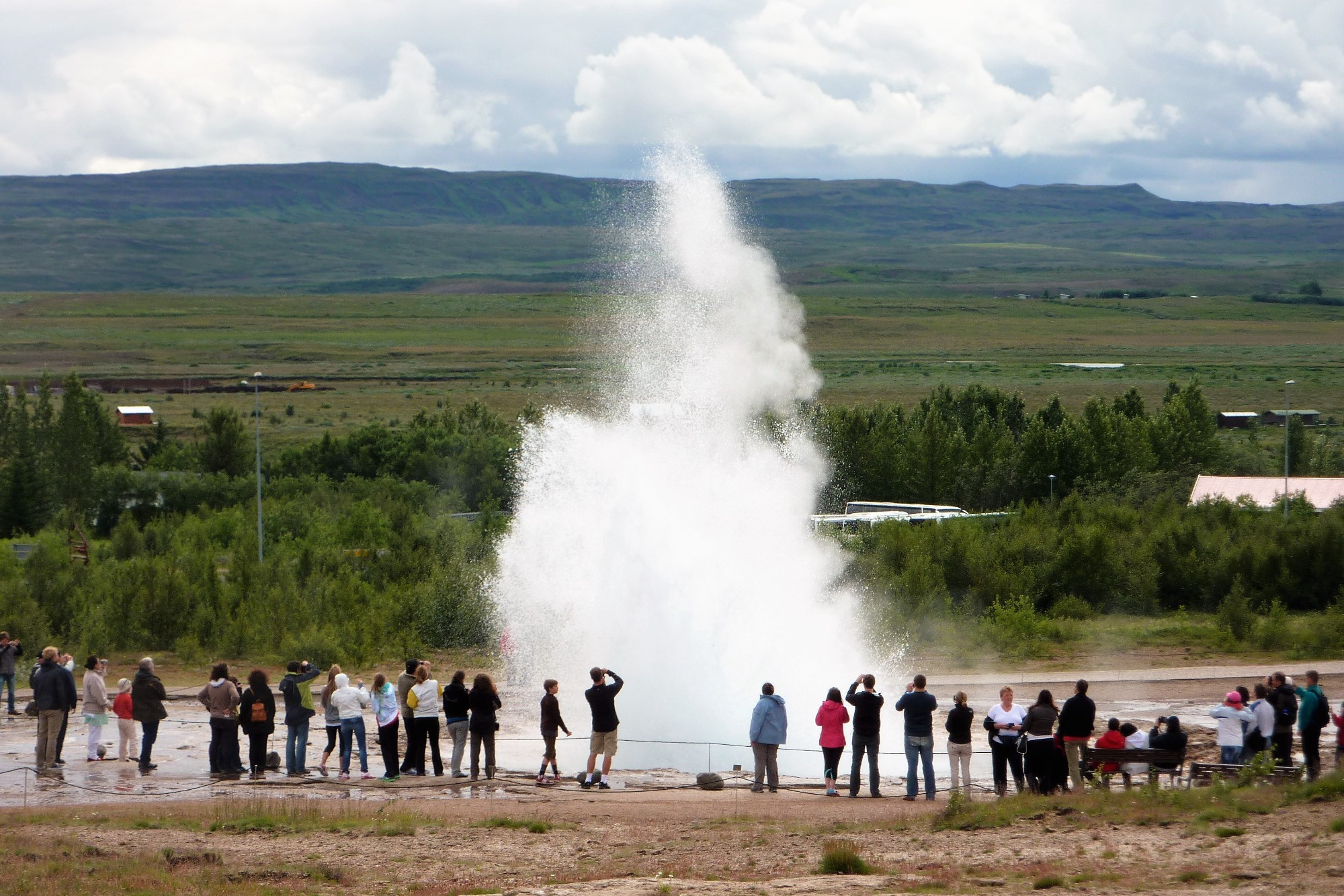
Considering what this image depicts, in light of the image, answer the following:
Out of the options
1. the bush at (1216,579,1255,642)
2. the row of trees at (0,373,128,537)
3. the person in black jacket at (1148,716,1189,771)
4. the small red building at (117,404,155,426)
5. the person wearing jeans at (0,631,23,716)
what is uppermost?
the small red building at (117,404,155,426)

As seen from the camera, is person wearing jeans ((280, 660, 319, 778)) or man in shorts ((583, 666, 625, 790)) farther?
person wearing jeans ((280, 660, 319, 778))

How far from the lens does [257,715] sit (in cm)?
1822

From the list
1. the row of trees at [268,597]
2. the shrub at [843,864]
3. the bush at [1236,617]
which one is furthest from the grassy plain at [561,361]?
the shrub at [843,864]

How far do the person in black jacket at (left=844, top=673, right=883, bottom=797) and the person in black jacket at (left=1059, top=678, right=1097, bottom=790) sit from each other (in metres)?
2.04

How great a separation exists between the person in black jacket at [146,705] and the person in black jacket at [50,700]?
0.75 metres

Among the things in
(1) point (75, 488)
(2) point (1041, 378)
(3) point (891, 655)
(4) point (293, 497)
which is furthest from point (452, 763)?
(2) point (1041, 378)

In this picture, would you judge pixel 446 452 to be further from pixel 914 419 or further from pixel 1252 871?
pixel 1252 871

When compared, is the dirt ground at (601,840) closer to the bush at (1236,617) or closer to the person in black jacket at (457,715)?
the person in black jacket at (457,715)

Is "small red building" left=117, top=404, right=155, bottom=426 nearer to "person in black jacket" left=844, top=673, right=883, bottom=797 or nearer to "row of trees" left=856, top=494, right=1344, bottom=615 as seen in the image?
"row of trees" left=856, top=494, right=1344, bottom=615

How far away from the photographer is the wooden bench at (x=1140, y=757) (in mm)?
16984

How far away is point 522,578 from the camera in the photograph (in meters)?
27.7

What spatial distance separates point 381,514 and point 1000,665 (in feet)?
85.7

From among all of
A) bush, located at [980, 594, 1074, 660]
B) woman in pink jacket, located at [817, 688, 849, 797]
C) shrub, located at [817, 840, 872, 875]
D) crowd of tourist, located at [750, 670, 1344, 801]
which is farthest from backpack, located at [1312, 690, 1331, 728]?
bush, located at [980, 594, 1074, 660]

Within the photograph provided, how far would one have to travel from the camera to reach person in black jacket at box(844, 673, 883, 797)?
17.0 m
